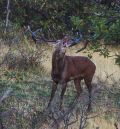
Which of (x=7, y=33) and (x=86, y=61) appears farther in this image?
(x=7, y=33)

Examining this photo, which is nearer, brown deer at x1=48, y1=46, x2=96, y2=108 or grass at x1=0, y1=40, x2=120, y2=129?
grass at x1=0, y1=40, x2=120, y2=129

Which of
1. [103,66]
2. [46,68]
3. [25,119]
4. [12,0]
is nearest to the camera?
[25,119]

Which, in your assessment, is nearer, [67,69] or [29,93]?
[67,69]

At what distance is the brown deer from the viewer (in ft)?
31.8

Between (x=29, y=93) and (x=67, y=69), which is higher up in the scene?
(x=67, y=69)

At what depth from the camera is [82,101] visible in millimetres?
10609

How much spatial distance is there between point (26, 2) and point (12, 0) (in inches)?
18.9

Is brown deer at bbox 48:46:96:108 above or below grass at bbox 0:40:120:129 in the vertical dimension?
above

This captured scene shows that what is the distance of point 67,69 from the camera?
988 cm

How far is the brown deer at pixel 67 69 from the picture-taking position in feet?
31.8

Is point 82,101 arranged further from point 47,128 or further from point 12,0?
point 12,0

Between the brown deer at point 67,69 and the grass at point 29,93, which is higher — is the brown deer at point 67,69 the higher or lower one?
the higher one

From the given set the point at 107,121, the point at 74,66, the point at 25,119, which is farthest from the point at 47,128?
the point at 74,66

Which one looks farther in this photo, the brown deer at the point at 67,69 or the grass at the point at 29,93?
the brown deer at the point at 67,69
